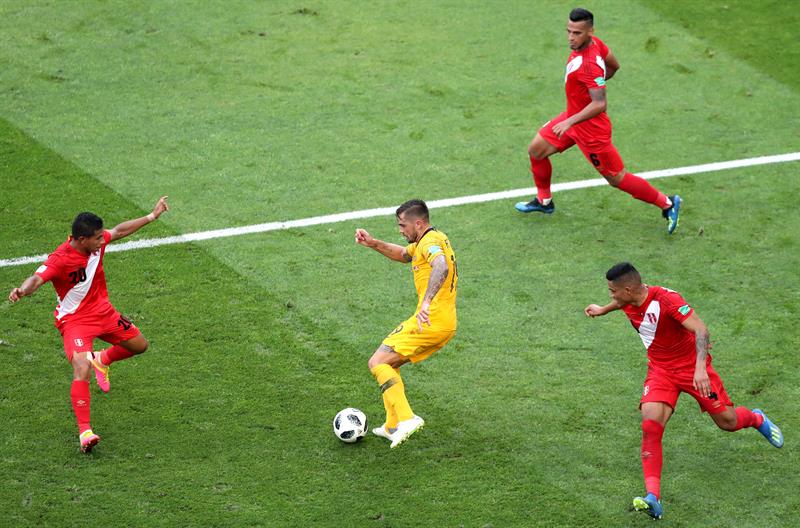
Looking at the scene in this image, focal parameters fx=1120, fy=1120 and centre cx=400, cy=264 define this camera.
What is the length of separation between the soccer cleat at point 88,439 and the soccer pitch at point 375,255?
0.16 metres

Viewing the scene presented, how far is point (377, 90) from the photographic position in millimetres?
14461

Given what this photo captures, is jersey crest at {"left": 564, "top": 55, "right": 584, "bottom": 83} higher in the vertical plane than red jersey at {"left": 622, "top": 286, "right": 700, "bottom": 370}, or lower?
higher

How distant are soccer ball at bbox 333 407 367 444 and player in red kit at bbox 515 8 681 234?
4.13m

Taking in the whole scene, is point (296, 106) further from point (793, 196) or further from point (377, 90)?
point (793, 196)

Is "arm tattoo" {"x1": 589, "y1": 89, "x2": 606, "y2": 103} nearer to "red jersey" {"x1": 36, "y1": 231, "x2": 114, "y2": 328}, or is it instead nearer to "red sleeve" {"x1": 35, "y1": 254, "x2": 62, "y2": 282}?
"red jersey" {"x1": 36, "y1": 231, "x2": 114, "y2": 328}

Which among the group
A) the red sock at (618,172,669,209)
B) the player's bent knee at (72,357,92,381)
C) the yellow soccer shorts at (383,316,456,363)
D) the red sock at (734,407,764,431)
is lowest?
the red sock at (734,407,764,431)

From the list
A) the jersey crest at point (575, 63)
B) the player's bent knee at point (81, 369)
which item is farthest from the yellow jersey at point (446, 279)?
the jersey crest at point (575, 63)

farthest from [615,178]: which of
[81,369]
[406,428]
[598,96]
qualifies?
[81,369]

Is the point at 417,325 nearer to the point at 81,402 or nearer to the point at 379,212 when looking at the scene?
the point at 81,402

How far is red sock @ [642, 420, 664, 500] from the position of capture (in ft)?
26.4

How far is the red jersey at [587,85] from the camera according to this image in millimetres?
11375

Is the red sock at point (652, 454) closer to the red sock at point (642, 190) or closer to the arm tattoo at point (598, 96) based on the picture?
the red sock at point (642, 190)

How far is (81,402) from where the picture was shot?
28.1ft

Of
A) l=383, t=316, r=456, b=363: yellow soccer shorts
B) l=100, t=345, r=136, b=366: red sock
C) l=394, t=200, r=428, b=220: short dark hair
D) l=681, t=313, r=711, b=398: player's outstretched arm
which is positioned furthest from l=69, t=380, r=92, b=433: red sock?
l=681, t=313, r=711, b=398: player's outstretched arm
